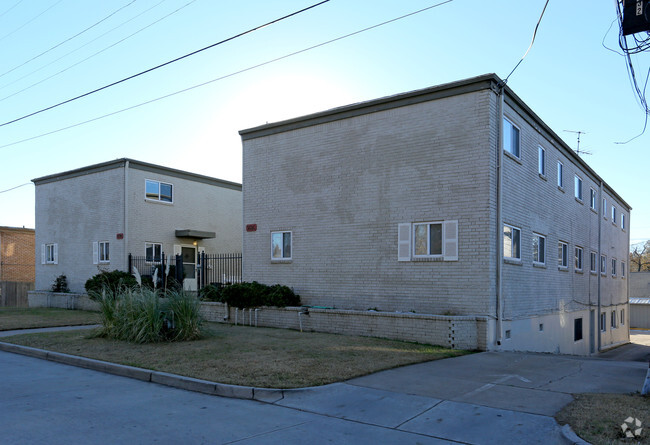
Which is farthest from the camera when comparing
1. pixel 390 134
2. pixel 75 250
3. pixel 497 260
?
pixel 75 250

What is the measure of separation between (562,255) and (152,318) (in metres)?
14.2

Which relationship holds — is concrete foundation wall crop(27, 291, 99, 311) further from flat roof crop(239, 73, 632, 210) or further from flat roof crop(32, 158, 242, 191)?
flat roof crop(239, 73, 632, 210)

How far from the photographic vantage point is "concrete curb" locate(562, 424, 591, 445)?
539cm

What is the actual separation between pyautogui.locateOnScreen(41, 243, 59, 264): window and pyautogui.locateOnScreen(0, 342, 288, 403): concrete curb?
17398 millimetres

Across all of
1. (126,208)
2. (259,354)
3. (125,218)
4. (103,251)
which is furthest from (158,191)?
(259,354)

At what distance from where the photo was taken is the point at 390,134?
1482 centimetres

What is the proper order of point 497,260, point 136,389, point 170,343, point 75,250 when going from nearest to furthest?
point 136,389 → point 170,343 → point 497,260 → point 75,250

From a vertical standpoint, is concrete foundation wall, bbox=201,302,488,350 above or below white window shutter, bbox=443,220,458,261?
below

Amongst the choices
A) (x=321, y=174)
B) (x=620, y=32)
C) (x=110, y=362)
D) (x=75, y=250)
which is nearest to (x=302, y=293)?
(x=321, y=174)

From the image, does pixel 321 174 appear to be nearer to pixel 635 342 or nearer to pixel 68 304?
pixel 68 304

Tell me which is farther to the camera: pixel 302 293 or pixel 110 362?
pixel 302 293

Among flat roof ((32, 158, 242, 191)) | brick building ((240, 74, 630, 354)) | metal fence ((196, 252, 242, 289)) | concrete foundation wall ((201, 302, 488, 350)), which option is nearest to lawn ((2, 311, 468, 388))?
concrete foundation wall ((201, 302, 488, 350))

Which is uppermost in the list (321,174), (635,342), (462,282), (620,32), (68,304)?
(620,32)

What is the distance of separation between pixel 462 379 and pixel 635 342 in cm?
2900
